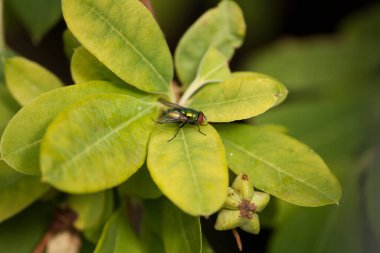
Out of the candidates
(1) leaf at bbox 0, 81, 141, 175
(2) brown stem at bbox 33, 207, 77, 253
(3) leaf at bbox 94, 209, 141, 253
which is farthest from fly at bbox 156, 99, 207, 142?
(2) brown stem at bbox 33, 207, 77, 253

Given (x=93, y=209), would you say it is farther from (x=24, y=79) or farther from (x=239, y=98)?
(x=239, y=98)

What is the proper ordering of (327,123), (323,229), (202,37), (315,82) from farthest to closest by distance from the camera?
(315,82)
(327,123)
(323,229)
(202,37)

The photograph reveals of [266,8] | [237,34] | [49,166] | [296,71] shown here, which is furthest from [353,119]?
[49,166]

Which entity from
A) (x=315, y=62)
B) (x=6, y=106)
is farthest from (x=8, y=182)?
(x=315, y=62)

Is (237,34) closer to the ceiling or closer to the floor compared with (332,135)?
closer to the ceiling

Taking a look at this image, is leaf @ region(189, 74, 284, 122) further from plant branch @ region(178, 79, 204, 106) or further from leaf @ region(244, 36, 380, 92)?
leaf @ region(244, 36, 380, 92)

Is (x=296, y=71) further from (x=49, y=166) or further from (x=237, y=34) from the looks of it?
(x=49, y=166)
